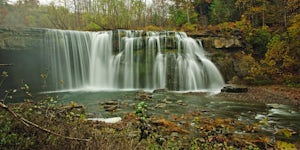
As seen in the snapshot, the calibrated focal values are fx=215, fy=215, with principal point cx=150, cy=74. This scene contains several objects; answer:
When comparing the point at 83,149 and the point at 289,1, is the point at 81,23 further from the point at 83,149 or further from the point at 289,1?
the point at 83,149

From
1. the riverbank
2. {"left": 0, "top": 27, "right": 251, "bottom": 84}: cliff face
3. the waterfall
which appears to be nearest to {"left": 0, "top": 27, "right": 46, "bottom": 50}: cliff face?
{"left": 0, "top": 27, "right": 251, "bottom": 84}: cliff face

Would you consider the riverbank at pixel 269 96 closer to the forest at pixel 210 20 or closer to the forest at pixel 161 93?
the forest at pixel 161 93

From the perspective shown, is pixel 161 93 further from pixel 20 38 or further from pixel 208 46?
pixel 20 38

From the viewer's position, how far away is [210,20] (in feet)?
92.4

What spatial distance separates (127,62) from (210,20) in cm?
1543

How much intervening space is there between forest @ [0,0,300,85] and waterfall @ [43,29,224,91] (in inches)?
144

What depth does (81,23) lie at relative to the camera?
32.8m

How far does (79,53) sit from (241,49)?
14.6 meters

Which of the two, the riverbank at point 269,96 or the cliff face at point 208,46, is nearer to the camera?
the riverbank at point 269,96

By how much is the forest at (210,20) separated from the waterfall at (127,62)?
3661 mm

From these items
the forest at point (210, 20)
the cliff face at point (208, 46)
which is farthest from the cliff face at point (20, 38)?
the forest at point (210, 20)

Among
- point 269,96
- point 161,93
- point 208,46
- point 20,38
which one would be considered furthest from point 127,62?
point 269,96

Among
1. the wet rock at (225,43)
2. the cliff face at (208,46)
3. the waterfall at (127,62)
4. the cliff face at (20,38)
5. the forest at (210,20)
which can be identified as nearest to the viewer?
the cliff face at (20,38)

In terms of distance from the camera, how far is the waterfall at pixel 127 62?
1691 centimetres
